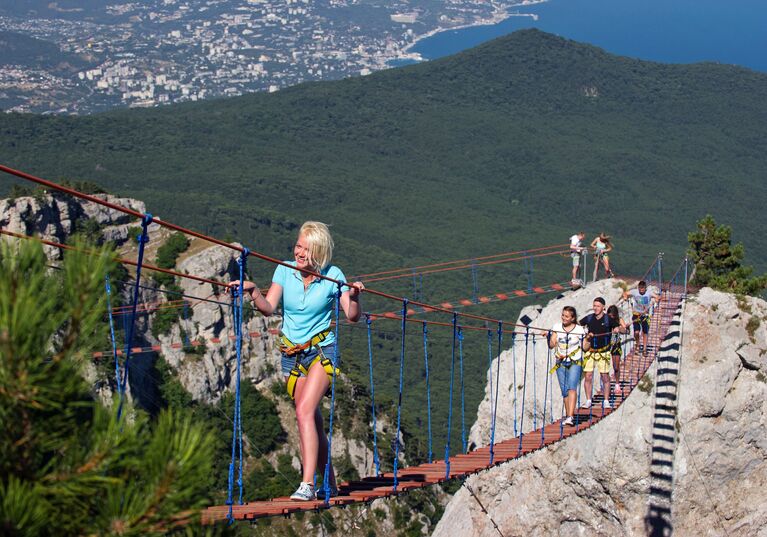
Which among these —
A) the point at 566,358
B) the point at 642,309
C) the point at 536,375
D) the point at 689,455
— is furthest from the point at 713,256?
the point at 566,358

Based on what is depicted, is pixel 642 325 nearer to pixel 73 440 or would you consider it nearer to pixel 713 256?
pixel 73 440

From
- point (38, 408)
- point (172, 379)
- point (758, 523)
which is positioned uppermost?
point (38, 408)

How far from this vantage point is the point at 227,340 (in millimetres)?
36906

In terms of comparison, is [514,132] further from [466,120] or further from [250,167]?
[250,167]

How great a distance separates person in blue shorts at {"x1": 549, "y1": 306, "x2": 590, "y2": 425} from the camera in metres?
9.85

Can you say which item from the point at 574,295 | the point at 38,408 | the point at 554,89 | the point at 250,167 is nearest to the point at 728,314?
the point at 574,295

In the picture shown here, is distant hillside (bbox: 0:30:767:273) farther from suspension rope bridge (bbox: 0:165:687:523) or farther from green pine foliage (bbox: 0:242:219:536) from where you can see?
green pine foliage (bbox: 0:242:219:536)

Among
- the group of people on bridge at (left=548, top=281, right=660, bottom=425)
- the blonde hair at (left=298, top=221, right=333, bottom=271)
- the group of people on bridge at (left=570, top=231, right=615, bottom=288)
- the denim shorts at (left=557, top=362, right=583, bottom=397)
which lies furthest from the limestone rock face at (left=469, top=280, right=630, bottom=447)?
the blonde hair at (left=298, top=221, right=333, bottom=271)

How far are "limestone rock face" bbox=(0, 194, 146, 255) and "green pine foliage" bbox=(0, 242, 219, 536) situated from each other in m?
29.1

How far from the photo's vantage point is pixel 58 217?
35.6 meters

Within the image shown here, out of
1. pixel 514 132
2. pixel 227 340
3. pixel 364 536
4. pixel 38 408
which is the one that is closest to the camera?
pixel 38 408

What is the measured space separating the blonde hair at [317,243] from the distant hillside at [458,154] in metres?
62.3

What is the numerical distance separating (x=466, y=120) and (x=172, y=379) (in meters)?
99.3

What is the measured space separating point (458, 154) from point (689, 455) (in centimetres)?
10722
